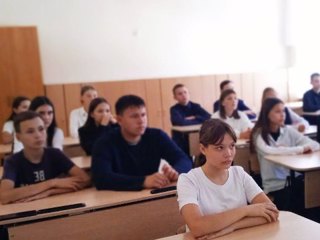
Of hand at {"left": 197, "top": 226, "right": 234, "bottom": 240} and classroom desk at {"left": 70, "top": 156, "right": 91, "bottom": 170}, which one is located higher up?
hand at {"left": 197, "top": 226, "right": 234, "bottom": 240}

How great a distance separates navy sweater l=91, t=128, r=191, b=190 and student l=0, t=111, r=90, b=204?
0.20 metres

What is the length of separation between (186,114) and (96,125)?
2337mm

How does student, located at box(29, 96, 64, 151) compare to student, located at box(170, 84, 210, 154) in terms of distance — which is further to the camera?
student, located at box(170, 84, 210, 154)

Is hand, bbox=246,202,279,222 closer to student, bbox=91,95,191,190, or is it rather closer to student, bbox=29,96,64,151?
student, bbox=91,95,191,190

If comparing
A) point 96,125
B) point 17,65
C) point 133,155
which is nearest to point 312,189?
point 133,155

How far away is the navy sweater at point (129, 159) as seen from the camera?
2406mm

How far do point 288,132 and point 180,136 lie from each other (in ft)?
6.81

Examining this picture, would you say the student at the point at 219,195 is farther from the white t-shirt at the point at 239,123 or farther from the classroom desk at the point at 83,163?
the white t-shirt at the point at 239,123

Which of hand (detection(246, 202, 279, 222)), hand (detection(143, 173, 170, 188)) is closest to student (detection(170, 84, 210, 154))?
hand (detection(143, 173, 170, 188))

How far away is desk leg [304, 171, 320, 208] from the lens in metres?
2.81

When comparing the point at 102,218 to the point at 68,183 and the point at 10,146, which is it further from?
the point at 10,146

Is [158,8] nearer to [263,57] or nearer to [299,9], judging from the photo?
[263,57]

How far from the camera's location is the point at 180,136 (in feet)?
17.3

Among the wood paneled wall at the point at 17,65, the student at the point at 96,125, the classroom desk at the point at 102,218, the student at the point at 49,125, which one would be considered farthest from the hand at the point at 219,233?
the wood paneled wall at the point at 17,65
